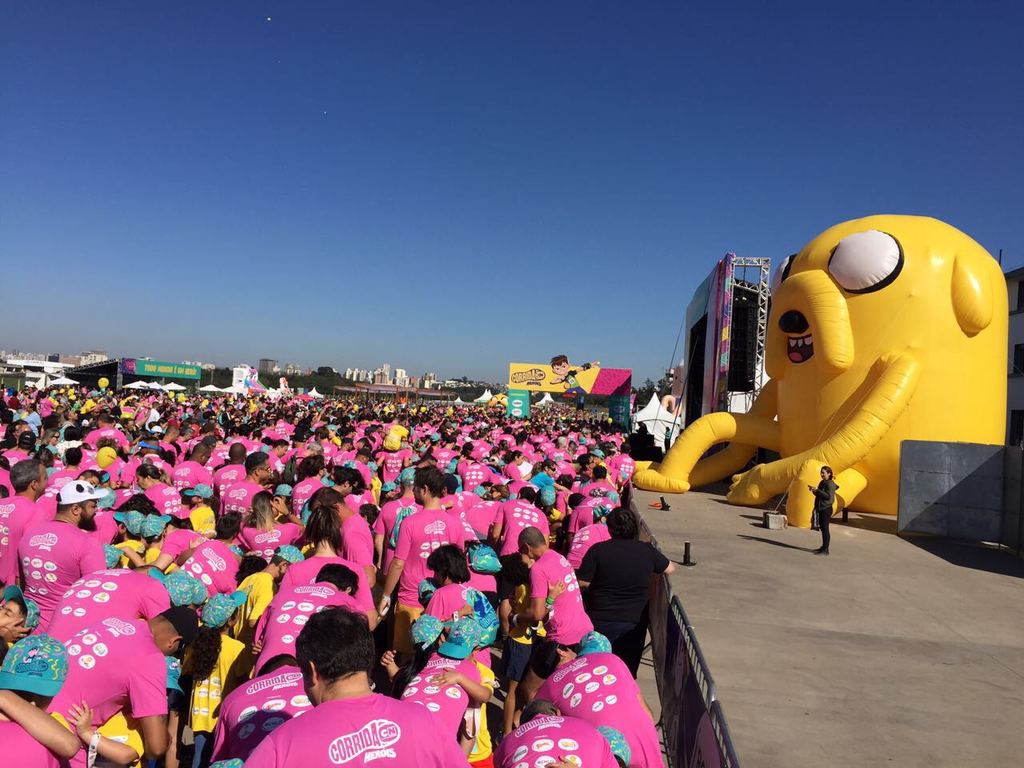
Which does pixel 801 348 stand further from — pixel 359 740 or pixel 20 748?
pixel 20 748

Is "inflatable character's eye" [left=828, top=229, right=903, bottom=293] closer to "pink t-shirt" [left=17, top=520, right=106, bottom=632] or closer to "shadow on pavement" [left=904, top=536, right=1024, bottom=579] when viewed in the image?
"shadow on pavement" [left=904, top=536, right=1024, bottom=579]

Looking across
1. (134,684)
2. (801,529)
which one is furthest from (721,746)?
(801,529)

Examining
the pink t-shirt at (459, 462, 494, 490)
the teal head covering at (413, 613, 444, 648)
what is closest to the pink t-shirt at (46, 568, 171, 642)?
the teal head covering at (413, 613, 444, 648)

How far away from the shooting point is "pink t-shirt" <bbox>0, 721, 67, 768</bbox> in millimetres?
1941

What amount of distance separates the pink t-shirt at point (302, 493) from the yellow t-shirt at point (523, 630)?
2732mm

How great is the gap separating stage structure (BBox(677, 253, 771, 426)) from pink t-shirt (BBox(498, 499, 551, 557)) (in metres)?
11.2

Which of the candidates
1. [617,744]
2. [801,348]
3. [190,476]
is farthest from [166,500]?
[801,348]

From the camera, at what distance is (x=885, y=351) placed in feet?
37.8

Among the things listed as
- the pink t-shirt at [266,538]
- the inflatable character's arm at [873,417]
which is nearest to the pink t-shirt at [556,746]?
the pink t-shirt at [266,538]

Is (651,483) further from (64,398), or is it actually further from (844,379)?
(64,398)

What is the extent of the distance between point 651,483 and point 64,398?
1906 cm

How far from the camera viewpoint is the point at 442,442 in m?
13.1

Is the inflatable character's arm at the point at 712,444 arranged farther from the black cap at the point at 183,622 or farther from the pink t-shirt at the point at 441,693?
the black cap at the point at 183,622

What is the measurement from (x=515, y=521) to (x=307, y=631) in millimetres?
3856
